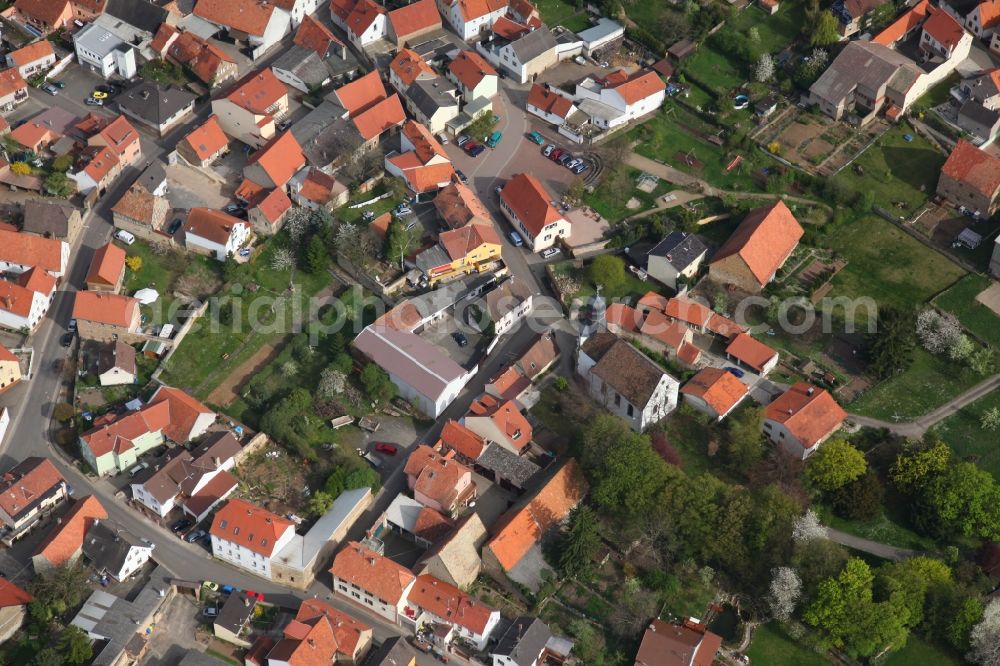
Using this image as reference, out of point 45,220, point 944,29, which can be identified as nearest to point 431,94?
point 45,220

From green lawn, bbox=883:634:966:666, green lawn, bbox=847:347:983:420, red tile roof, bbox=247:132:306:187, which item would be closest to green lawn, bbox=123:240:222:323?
red tile roof, bbox=247:132:306:187

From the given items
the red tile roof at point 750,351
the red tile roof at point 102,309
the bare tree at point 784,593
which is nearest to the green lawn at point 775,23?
the red tile roof at point 750,351

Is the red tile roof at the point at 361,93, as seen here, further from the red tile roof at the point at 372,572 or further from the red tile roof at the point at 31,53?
the red tile roof at the point at 372,572

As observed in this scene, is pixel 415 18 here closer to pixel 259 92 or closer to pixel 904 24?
pixel 259 92

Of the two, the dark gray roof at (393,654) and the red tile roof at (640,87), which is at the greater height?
the red tile roof at (640,87)

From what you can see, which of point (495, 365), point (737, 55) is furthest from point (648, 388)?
point (737, 55)

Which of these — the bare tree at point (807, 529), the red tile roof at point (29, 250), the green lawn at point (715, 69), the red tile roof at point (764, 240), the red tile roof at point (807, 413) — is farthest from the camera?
the green lawn at point (715, 69)
